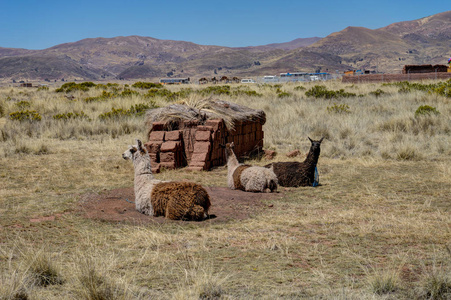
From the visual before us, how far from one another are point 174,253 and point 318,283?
1.74 m

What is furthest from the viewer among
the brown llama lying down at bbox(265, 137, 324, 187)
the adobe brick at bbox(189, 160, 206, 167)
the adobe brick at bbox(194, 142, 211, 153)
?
the adobe brick at bbox(194, 142, 211, 153)

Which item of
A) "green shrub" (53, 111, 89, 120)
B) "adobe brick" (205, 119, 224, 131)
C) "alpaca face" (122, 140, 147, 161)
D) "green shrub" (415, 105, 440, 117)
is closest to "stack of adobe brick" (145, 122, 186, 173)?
"adobe brick" (205, 119, 224, 131)

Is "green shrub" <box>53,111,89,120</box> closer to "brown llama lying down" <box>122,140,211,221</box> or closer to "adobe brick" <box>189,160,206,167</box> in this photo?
"adobe brick" <box>189,160,206,167</box>

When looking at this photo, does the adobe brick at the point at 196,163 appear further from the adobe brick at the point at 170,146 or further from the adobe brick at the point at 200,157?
the adobe brick at the point at 170,146

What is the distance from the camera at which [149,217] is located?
22.8 feet

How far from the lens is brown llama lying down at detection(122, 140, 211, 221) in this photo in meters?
6.73

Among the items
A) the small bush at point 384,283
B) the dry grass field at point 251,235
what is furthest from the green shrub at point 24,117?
the small bush at point 384,283

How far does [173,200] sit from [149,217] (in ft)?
1.62

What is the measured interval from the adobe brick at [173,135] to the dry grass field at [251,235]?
1167mm

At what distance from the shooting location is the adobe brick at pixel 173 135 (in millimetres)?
11750

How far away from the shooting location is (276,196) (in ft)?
28.1

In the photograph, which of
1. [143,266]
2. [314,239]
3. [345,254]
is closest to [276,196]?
[314,239]

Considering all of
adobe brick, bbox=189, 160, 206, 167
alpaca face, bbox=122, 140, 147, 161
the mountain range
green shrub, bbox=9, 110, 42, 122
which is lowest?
adobe brick, bbox=189, 160, 206, 167

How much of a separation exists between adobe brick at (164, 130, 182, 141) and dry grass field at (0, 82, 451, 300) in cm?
117
